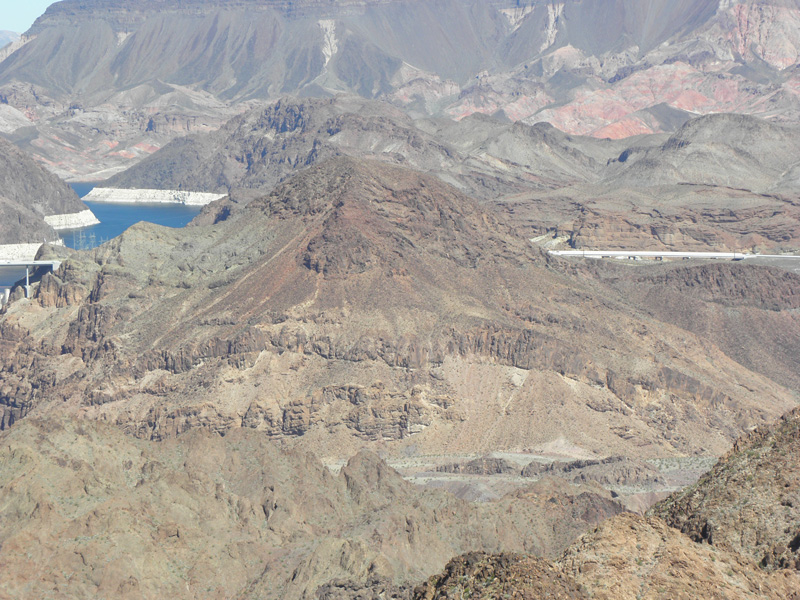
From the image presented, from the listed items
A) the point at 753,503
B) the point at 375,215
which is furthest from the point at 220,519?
the point at 375,215

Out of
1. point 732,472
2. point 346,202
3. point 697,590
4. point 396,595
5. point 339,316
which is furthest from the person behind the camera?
point 346,202

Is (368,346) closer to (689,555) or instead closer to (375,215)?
(375,215)

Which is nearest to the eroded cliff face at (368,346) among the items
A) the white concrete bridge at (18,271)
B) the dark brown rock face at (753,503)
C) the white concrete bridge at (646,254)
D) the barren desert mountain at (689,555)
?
the white concrete bridge at (18,271)

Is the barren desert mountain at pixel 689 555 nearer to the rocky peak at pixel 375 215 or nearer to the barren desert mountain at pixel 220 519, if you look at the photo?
the barren desert mountain at pixel 220 519

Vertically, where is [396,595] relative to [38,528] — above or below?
below

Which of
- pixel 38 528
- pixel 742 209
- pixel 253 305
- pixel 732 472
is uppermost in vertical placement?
pixel 732 472

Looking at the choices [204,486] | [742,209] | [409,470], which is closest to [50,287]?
[409,470]

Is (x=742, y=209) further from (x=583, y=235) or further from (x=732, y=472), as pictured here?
(x=732, y=472)
